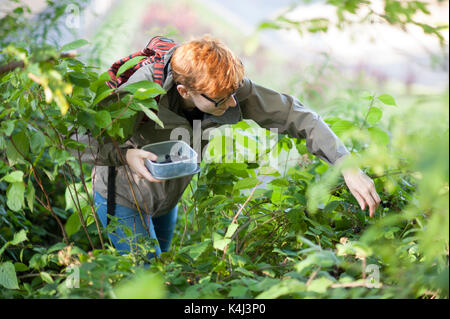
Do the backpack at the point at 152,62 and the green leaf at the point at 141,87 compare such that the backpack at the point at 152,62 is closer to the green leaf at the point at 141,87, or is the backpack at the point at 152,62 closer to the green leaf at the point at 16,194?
the green leaf at the point at 141,87

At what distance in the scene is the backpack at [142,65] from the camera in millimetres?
1280

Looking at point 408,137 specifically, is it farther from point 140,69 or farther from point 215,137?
point 215,137

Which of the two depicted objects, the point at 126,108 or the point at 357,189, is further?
the point at 357,189

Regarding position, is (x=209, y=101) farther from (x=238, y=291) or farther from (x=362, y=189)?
(x=238, y=291)

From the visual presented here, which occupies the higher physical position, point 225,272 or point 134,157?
point 134,157

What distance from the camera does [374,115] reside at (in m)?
1.37

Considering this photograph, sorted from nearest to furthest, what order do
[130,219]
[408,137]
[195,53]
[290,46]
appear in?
1. [408,137]
2. [195,53]
3. [130,219]
4. [290,46]

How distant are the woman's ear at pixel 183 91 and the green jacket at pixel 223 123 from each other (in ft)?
0.09

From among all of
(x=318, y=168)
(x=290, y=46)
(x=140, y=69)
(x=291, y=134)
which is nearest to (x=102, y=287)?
(x=140, y=69)

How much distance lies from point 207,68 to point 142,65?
0.70 feet

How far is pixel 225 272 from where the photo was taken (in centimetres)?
110

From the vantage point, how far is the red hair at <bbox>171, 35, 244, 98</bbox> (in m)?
1.23
